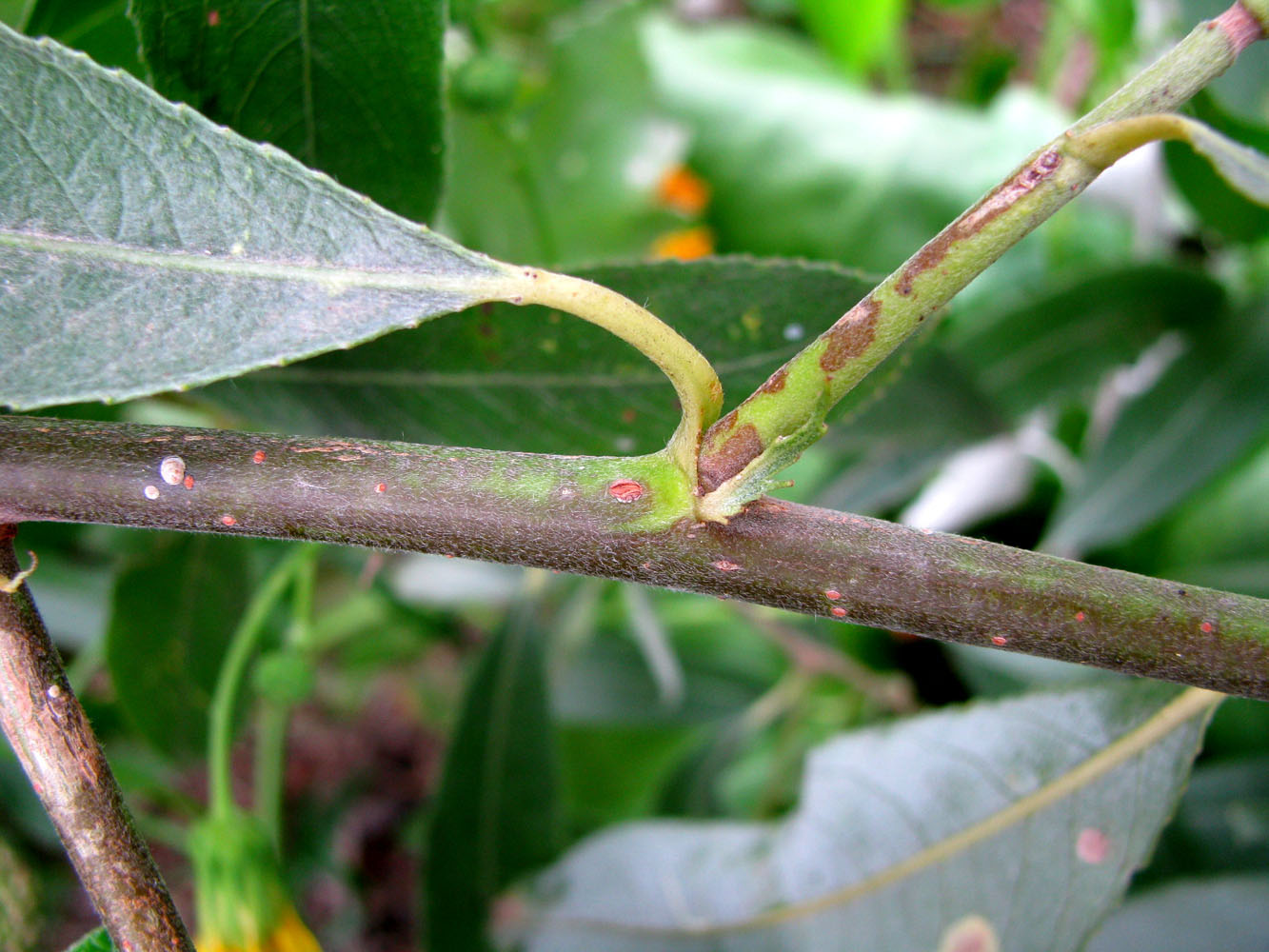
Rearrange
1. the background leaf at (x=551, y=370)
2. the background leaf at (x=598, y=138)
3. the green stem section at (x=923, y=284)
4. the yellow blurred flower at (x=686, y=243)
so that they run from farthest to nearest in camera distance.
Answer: the yellow blurred flower at (x=686, y=243) < the background leaf at (x=598, y=138) < the background leaf at (x=551, y=370) < the green stem section at (x=923, y=284)

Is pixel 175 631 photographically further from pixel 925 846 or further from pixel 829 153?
pixel 829 153

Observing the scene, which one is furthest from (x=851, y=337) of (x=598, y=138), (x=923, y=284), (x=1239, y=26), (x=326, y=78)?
(x=598, y=138)

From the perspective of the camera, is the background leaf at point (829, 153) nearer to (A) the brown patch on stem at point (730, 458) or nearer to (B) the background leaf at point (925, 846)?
(B) the background leaf at point (925, 846)

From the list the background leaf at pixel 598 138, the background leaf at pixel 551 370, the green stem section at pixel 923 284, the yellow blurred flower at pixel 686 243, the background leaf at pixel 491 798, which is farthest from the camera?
the yellow blurred flower at pixel 686 243

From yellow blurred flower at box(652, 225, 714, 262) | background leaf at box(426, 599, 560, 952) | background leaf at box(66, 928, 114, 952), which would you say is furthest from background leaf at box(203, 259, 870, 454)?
yellow blurred flower at box(652, 225, 714, 262)

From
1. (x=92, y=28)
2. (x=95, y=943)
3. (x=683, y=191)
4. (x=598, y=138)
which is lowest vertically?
(x=95, y=943)

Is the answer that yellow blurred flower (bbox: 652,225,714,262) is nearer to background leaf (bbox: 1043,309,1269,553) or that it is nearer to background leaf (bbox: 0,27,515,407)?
background leaf (bbox: 1043,309,1269,553)

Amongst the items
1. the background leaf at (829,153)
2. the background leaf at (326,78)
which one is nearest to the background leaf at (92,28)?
the background leaf at (326,78)
